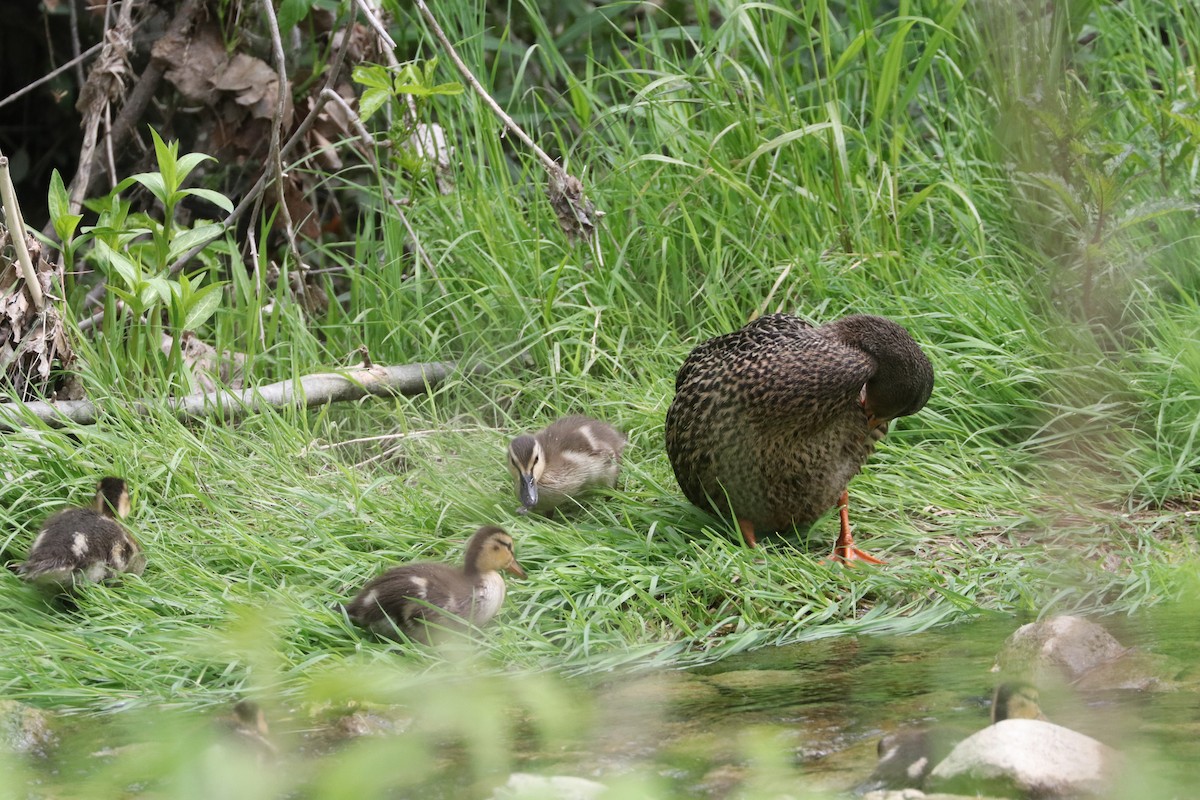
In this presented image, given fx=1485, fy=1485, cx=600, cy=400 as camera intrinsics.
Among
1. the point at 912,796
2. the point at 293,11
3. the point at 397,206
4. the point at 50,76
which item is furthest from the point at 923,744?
the point at 50,76

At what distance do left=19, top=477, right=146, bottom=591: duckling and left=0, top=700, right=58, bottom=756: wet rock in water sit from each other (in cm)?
70

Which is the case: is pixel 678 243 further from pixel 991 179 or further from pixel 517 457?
pixel 517 457

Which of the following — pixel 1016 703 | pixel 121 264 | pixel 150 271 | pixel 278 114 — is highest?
pixel 278 114

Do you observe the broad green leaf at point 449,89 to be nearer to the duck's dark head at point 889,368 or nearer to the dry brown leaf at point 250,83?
the dry brown leaf at point 250,83

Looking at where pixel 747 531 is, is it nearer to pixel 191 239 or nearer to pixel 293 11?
pixel 191 239

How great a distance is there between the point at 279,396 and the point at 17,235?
1008mm

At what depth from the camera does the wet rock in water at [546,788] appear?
7.86 feet

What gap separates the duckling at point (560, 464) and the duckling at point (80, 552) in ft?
3.63

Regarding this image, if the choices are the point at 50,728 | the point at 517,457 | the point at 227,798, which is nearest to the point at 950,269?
the point at 517,457

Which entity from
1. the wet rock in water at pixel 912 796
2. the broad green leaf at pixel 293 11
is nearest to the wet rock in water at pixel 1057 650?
the wet rock in water at pixel 912 796

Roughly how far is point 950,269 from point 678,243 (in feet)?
3.44

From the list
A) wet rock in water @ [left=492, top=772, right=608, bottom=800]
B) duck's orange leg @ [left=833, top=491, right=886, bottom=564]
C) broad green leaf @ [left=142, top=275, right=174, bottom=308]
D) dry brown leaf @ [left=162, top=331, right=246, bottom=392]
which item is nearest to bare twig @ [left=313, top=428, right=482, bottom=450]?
dry brown leaf @ [left=162, top=331, right=246, bottom=392]

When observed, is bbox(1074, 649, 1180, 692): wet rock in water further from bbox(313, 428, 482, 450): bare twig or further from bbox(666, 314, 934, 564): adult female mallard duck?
bbox(313, 428, 482, 450): bare twig

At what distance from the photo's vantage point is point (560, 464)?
14.6 ft
